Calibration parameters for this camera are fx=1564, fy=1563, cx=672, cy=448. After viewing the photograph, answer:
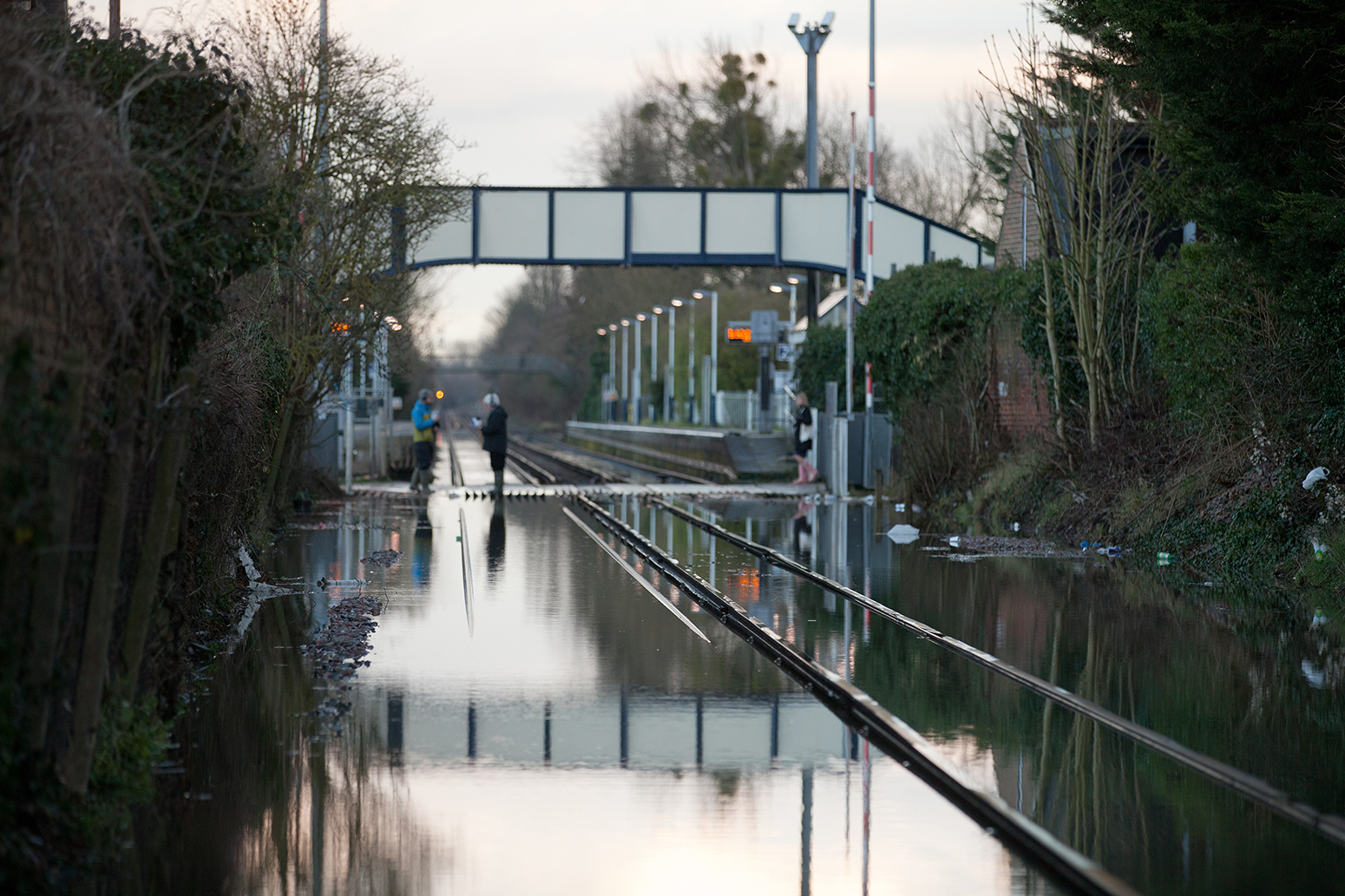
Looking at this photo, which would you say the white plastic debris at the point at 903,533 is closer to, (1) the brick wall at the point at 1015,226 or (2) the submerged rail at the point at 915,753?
(2) the submerged rail at the point at 915,753

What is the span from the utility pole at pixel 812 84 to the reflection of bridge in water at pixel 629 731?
2913 cm

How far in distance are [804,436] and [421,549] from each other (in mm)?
14041

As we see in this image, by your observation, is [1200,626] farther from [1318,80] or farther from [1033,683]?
[1318,80]

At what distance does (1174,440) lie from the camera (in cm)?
1834

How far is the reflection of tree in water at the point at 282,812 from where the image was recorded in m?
5.52

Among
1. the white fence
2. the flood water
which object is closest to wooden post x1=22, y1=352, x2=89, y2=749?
the flood water

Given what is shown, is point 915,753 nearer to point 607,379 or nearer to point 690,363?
point 690,363

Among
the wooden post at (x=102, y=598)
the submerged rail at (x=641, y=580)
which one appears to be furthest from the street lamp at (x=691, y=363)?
the wooden post at (x=102, y=598)

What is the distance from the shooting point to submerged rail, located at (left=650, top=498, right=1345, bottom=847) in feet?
20.6

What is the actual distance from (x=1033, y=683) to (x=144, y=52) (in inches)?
235

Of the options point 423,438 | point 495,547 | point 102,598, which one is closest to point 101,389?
point 102,598

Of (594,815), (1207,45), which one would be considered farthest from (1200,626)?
(594,815)

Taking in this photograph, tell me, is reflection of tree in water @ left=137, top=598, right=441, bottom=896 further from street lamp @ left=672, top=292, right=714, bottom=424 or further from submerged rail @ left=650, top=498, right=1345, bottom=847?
street lamp @ left=672, top=292, right=714, bottom=424

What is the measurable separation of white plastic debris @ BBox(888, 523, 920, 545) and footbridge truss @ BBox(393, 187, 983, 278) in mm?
18631
